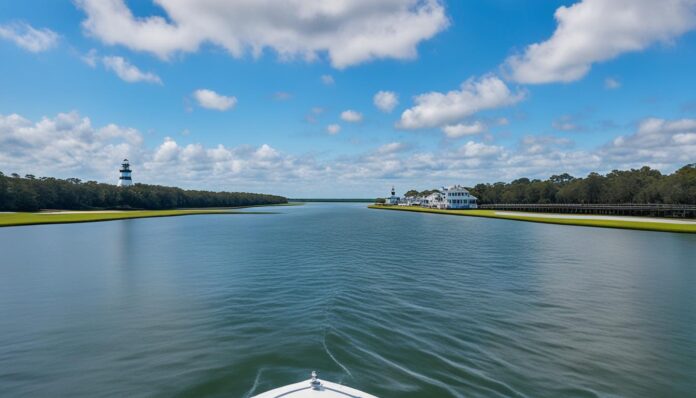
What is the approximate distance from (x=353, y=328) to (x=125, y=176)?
675 feet

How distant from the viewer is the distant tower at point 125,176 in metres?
179

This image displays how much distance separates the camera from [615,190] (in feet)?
416

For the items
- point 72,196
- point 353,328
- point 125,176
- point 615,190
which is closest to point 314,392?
point 353,328

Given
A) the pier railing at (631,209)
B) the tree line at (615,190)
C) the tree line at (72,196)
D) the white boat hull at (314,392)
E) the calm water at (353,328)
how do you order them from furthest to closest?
1. the tree line at (72,196)
2. the tree line at (615,190)
3. the pier railing at (631,209)
4. the calm water at (353,328)
5. the white boat hull at (314,392)

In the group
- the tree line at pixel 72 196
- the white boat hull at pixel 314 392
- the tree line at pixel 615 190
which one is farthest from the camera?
the tree line at pixel 72 196

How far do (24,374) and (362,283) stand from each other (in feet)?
50.8

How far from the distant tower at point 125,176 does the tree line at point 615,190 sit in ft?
631

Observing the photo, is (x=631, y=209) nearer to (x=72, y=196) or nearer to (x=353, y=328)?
(x=353, y=328)

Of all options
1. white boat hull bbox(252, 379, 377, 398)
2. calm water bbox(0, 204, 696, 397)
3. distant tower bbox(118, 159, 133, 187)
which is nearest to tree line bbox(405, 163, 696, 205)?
calm water bbox(0, 204, 696, 397)

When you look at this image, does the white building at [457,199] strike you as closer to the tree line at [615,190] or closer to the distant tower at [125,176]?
the tree line at [615,190]

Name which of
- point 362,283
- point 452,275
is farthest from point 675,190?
point 362,283

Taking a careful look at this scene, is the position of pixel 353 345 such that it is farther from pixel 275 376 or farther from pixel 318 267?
pixel 318 267

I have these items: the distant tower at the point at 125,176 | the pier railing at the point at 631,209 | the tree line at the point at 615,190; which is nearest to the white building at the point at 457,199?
the tree line at the point at 615,190

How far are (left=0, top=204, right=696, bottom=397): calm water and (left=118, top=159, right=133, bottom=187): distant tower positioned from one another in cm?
17586
